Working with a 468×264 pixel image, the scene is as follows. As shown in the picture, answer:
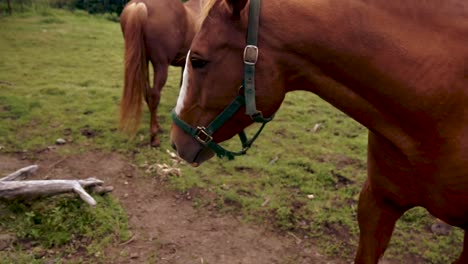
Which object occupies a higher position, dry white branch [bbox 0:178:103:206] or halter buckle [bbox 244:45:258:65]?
halter buckle [bbox 244:45:258:65]

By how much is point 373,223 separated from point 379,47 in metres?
0.94

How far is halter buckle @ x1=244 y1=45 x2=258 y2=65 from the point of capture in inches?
52.0

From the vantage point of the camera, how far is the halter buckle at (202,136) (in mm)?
1537


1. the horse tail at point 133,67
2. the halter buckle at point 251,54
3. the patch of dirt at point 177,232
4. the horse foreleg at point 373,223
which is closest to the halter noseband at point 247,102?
the halter buckle at point 251,54

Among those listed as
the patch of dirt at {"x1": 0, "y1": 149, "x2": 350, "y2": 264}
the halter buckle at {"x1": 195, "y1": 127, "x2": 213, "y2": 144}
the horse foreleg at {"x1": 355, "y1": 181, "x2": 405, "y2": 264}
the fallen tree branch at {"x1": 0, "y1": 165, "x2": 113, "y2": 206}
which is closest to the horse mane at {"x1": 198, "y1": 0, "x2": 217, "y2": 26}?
the halter buckle at {"x1": 195, "y1": 127, "x2": 213, "y2": 144}

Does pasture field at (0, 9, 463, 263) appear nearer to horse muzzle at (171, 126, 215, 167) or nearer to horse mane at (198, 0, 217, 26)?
horse muzzle at (171, 126, 215, 167)

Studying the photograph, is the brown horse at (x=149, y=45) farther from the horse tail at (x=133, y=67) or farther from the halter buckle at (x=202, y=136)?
the halter buckle at (x=202, y=136)

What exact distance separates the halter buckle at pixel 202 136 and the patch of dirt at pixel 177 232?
125cm

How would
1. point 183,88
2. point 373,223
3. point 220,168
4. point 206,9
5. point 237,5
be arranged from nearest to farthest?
1. point 237,5
2. point 206,9
3. point 183,88
4. point 373,223
5. point 220,168

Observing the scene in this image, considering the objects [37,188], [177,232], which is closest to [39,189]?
[37,188]

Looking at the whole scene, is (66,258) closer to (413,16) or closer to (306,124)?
(413,16)

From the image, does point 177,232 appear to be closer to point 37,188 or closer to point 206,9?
point 37,188

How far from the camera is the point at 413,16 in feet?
4.39

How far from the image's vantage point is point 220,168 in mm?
3748
